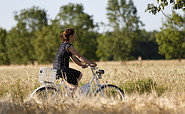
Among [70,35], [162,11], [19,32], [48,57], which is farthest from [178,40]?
[70,35]

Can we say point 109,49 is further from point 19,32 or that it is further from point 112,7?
point 19,32

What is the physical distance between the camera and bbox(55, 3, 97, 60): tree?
4669 centimetres

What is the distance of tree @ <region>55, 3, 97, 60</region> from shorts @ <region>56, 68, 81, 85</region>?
3946 cm

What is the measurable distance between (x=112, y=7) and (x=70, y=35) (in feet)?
138

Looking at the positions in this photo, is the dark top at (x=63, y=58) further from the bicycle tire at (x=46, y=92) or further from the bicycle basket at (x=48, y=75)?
the bicycle tire at (x=46, y=92)

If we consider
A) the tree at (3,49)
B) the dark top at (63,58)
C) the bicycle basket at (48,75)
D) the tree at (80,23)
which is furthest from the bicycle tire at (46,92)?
the tree at (3,49)

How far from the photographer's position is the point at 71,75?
21.0 ft

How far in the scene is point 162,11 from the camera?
27.9 feet

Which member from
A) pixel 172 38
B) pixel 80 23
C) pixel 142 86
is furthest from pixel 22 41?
pixel 142 86

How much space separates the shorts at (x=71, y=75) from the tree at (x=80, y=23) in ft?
129

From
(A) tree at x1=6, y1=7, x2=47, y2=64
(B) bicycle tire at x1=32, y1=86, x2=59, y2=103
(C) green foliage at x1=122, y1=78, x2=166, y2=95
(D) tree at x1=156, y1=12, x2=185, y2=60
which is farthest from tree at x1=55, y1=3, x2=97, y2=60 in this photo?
(B) bicycle tire at x1=32, y1=86, x2=59, y2=103

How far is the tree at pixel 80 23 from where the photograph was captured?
153ft

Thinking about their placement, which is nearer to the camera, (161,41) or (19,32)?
(161,41)

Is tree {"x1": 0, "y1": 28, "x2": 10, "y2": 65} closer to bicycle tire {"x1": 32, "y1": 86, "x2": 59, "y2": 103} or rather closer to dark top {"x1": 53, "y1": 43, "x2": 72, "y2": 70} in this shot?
dark top {"x1": 53, "y1": 43, "x2": 72, "y2": 70}
